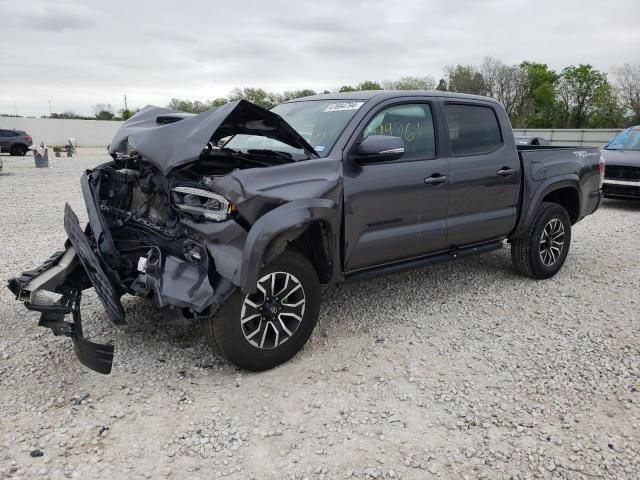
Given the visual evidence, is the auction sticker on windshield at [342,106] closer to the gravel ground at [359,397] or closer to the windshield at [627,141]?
the gravel ground at [359,397]

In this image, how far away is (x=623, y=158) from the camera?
10555mm

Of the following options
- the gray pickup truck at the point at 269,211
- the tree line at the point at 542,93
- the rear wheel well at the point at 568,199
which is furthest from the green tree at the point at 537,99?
the gray pickup truck at the point at 269,211

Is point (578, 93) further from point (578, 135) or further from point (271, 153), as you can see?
point (271, 153)

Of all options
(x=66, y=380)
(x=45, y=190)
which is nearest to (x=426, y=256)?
(x=66, y=380)

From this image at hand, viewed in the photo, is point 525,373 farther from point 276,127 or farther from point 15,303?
point 15,303

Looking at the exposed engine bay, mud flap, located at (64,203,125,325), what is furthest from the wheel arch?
mud flap, located at (64,203,125,325)

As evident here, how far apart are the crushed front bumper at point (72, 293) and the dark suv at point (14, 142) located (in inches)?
1077

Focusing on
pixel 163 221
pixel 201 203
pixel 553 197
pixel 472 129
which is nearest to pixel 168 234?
pixel 163 221

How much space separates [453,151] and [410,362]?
199 centimetres

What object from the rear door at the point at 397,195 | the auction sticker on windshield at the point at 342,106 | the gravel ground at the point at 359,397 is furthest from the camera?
the auction sticker on windshield at the point at 342,106

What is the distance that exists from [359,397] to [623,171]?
31.9 feet

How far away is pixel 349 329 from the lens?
4.29 meters

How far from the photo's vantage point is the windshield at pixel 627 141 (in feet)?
36.8

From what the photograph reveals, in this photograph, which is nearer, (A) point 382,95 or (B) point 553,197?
(A) point 382,95
